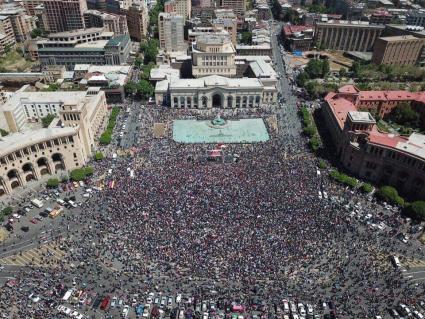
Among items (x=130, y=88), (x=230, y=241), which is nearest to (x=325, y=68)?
(x=130, y=88)

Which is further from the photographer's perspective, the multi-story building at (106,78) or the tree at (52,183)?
the multi-story building at (106,78)

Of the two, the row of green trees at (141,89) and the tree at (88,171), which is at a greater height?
the row of green trees at (141,89)

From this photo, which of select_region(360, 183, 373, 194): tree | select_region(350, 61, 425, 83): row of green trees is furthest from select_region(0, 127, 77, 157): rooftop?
select_region(350, 61, 425, 83): row of green trees

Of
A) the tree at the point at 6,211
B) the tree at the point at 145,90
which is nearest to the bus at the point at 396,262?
the tree at the point at 6,211

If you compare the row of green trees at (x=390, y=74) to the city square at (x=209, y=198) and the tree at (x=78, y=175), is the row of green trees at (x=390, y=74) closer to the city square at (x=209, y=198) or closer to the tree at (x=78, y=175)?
the city square at (x=209, y=198)

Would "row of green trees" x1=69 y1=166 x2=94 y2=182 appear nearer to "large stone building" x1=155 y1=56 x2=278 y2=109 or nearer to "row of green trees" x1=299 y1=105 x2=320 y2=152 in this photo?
"large stone building" x1=155 y1=56 x2=278 y2=109

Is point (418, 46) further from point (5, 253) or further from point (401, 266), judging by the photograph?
→ point (5, 253)

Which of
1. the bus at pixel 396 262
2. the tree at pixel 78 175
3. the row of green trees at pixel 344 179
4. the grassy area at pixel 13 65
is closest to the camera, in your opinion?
the bus at pixel 396 262

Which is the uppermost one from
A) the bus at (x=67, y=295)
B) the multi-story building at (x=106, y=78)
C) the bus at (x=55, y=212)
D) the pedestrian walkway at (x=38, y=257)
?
the multi-story building at (x=106, y=78)
